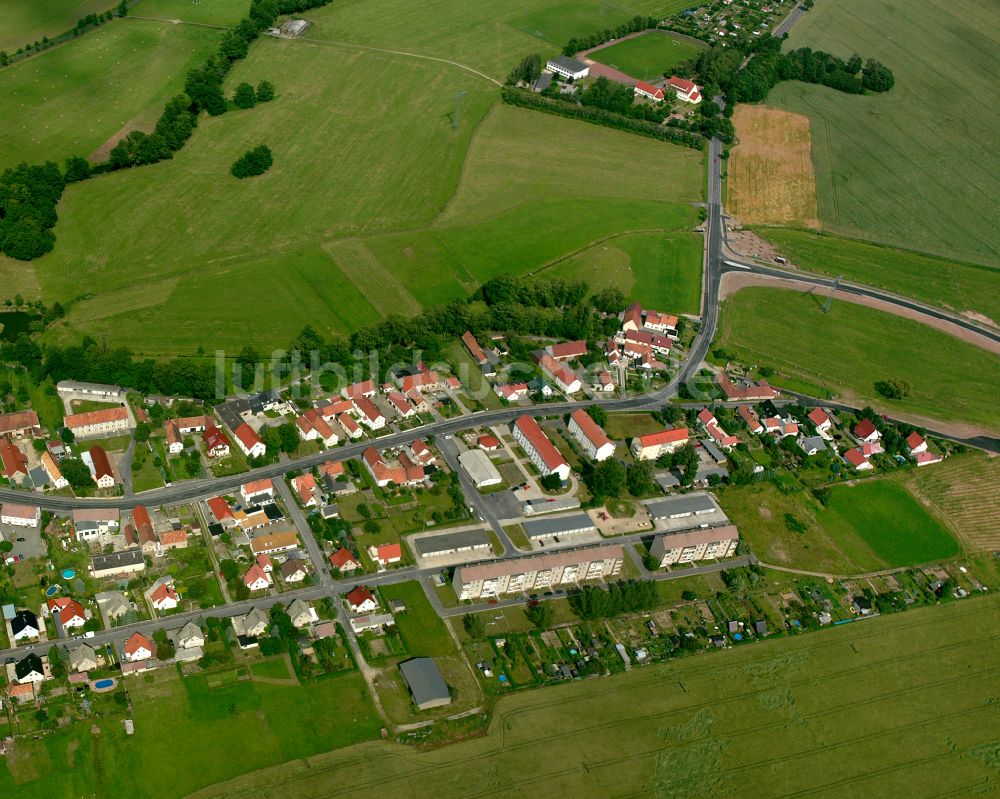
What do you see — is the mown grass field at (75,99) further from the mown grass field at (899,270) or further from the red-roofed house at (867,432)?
the red-roofed house at (867,432)

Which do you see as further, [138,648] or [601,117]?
[601,117]

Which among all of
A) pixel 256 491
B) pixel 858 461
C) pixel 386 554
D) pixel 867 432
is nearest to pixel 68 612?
pixel 256 491

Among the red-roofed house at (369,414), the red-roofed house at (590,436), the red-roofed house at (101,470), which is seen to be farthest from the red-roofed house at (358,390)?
the red-roofed house at (101,470)

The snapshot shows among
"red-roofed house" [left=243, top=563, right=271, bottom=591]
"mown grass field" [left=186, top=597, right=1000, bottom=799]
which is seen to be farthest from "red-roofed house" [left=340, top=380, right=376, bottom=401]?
"mown grass field" [left=186, top=597, right=1000, bottom=799]

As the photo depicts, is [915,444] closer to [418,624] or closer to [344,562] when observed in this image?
[418,624]

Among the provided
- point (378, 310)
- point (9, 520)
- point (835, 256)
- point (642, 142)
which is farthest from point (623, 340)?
point (9, 520)

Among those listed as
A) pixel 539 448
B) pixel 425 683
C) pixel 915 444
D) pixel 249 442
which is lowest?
pixel 425 683
